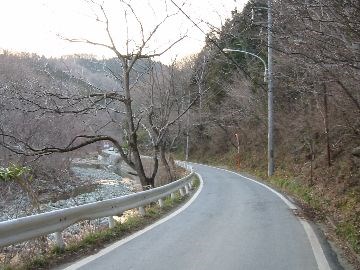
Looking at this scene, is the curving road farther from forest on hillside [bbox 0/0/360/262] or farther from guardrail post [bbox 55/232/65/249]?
forest on hillside [bbox 0/0/360/262]

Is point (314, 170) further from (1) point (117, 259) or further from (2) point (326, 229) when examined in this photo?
(1) point (117, 259)

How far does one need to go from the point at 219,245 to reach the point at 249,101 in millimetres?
34788

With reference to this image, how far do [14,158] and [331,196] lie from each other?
28216 millimetres

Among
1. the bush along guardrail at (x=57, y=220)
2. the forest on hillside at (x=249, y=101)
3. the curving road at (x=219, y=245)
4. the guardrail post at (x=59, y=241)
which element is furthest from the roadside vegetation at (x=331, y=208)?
the guardrail post at (x=59, y=241)

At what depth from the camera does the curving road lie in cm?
728

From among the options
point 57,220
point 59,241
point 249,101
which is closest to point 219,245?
point 59,241

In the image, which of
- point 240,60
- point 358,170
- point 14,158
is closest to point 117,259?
point 358,170

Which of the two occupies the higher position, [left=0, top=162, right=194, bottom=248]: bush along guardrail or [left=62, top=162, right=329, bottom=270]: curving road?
[left=0, top=162, right=194, bottom=248]: bush along guardrail

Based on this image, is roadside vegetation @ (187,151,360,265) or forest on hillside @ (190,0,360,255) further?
roadside vegetation @ (187,151,360,265)

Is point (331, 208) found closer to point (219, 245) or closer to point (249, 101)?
point (219, 245)

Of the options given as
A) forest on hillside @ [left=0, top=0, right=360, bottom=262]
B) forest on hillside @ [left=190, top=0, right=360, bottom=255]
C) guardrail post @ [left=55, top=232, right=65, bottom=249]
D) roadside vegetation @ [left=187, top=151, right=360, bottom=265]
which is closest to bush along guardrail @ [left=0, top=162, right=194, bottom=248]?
guardrail post @ [left=55, top=232, right=65, bottom=249]

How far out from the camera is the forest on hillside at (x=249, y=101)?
8125mm

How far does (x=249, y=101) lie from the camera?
42.8 m

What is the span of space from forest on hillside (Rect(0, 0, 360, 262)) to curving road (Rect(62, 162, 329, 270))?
4.42ft
